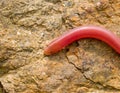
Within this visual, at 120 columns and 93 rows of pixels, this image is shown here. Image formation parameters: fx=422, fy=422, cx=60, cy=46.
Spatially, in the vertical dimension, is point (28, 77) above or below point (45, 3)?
below

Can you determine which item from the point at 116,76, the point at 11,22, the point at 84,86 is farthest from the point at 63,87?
the point at 11,22

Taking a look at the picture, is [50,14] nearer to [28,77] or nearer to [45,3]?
[45,3]

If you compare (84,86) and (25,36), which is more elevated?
(25,36)

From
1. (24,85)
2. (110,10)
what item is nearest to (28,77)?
(24,85)

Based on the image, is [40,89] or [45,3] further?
[45,3]

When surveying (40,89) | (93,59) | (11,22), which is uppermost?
(11,22)

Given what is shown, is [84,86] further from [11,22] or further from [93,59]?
[11,22]
